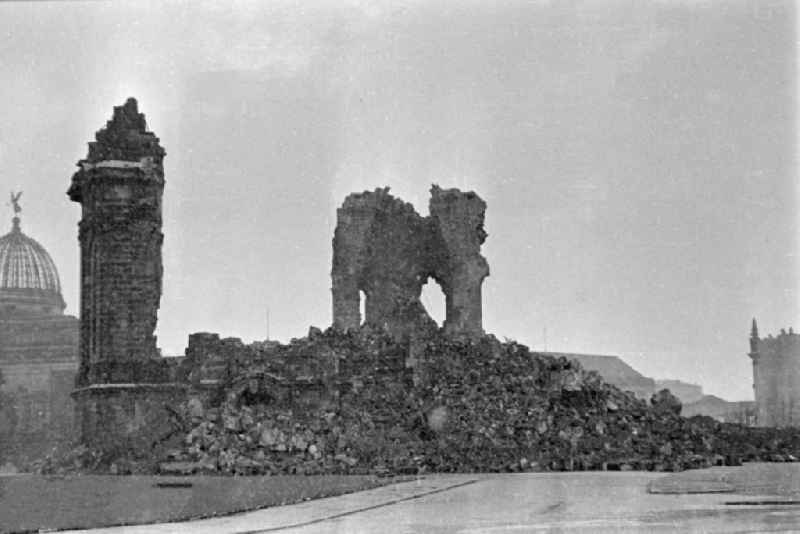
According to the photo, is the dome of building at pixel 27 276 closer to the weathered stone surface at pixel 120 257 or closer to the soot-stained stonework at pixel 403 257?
the soot-stained stonework at pixel 403 257

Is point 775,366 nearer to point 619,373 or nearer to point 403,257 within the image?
point 619,373

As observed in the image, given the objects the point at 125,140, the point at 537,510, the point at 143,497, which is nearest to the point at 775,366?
the point at 125,140

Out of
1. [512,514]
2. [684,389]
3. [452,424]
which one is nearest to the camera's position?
[512,514]

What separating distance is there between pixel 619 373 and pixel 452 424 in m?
96.9

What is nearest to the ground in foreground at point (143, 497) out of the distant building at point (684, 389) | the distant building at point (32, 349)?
the distant building at point (32, 349)

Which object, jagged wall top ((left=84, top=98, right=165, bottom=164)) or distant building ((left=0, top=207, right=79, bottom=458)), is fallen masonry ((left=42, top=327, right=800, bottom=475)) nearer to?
jagged wall top ((left=84, top=98, right=165, bottom=164))

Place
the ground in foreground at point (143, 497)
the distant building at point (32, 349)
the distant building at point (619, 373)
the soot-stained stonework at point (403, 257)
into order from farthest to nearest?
the distant building at point (619, 373), the distant building at point (32, 349), the soot-stained stonework at point (403, 257), the ground in foreground at point (143, 497)

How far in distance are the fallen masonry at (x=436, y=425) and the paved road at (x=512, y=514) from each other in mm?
8975

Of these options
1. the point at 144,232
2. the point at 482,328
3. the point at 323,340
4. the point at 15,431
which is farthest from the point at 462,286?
the point at 15,431

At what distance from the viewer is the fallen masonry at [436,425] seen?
96.4 ft

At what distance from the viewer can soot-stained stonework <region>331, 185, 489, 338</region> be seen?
149 ft

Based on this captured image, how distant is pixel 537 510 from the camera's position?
1584 cm

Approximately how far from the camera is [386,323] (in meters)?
46.0

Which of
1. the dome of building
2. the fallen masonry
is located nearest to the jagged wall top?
the fallen masonry
